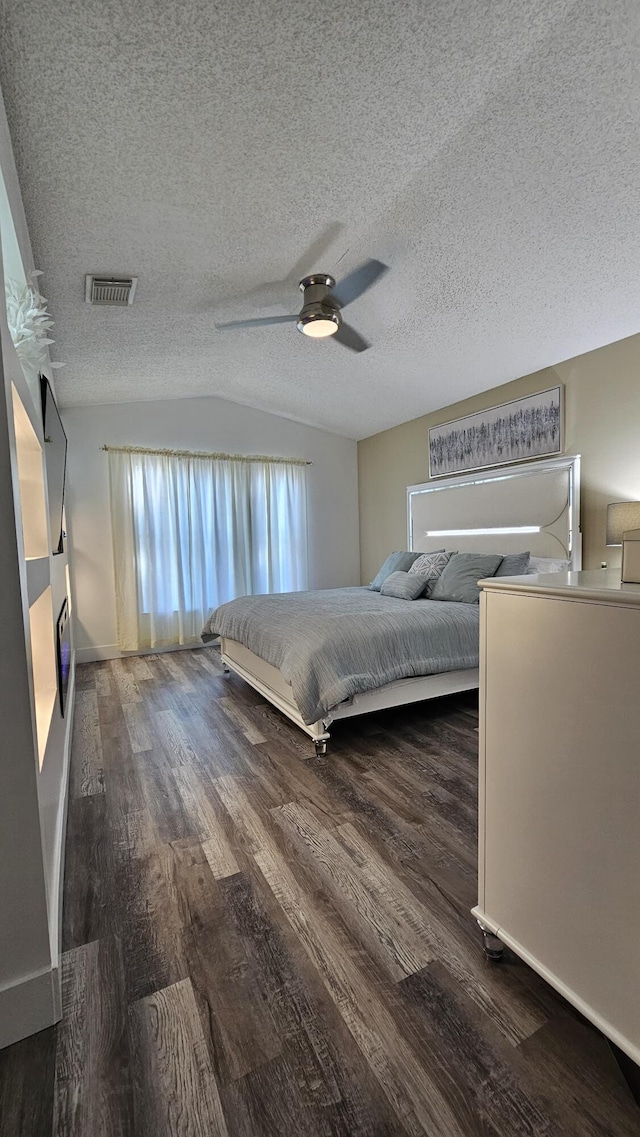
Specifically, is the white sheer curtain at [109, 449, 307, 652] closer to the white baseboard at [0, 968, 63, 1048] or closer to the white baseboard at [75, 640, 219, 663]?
the white baseboard at [75, 640, 219, 663]

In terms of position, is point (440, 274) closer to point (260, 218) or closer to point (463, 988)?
point (260, 218)

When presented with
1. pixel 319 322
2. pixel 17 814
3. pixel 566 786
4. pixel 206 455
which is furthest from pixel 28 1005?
pixel 206 455

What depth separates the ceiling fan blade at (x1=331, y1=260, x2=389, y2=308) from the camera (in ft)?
6.71

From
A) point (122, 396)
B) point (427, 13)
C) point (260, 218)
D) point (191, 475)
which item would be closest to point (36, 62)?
point (260, 218)

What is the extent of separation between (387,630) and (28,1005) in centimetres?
212

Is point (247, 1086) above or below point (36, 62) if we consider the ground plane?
below

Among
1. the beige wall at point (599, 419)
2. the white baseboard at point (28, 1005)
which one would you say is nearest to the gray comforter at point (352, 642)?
the beige wall at point (599, 419)

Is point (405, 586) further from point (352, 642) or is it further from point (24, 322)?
point (24, 322)

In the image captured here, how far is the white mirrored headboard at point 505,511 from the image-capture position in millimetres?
3475

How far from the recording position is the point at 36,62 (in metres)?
1.31

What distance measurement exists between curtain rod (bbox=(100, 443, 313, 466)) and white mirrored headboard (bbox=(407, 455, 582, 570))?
1.52 meters

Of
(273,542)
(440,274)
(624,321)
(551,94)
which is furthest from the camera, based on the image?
(273,542)

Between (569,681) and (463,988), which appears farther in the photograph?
(463,988)

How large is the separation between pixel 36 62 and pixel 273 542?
4.41m
